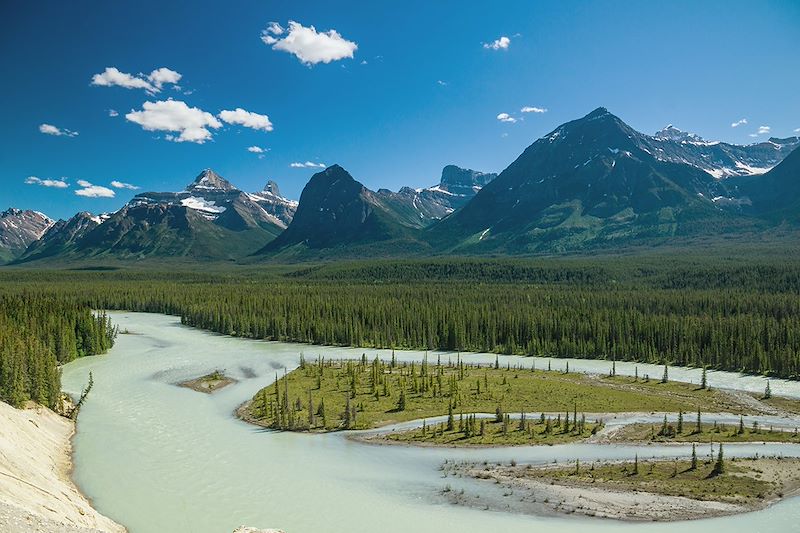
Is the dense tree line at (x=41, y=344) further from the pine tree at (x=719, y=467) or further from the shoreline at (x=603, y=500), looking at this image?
the pine tree at (x=719, y=467)

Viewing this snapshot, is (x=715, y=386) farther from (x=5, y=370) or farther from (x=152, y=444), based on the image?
(x=5, y=370)

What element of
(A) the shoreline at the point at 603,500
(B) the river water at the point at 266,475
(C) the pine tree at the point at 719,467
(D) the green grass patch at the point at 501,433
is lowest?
(B) the river water at the point at 266,475

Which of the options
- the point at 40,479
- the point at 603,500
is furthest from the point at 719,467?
the point at 40,479

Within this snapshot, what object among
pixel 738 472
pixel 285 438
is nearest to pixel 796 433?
pixel 738 472

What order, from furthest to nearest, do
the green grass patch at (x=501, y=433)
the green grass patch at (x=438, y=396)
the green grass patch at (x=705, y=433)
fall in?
1. the green grass patch at (x=438, y=396)
2. the green grass patch at (x=705, y=433)
3. the green grass patch at (x=501, y=433)

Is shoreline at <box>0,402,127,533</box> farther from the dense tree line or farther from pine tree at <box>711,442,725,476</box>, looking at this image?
pine tree at <box>711,442,725,476</box>

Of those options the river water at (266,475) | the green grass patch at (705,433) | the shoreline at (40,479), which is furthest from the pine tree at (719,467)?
the shoreline at (40,479)
